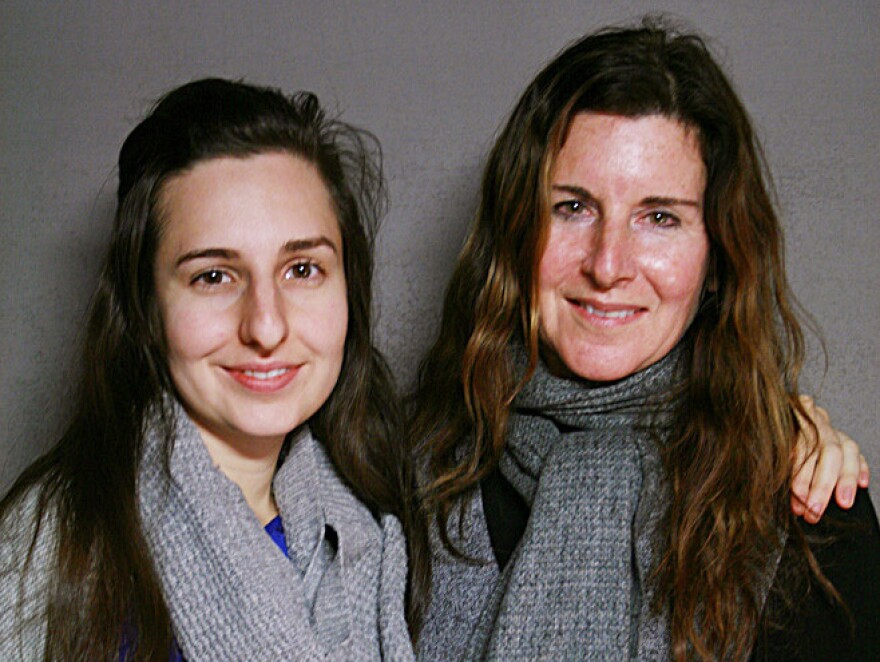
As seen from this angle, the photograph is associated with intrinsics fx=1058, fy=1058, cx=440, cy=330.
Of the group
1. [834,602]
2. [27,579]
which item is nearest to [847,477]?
[834,602]

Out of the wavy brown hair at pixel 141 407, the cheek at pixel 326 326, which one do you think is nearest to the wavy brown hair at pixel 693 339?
the wavy brown hair at pixel 141 407

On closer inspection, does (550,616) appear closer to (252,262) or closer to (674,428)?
(674,428)

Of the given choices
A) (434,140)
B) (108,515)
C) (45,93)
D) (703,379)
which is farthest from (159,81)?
(703,379)

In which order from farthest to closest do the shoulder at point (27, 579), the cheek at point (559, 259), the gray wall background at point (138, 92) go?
the gray wall background at point (138, 92), the cheek at point (559, 259), the shoulder at point (27, 579)

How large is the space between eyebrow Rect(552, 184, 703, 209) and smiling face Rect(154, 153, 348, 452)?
387 mm

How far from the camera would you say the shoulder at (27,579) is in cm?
147

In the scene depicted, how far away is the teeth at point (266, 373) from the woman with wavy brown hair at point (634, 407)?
359 mm

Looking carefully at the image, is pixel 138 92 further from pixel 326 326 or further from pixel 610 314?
pixel 610 314

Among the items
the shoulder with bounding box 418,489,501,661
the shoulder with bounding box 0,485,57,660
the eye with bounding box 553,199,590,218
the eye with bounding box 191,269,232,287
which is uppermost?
the eye with bounding box 553,199,590,218

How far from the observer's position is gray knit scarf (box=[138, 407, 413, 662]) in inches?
60.5

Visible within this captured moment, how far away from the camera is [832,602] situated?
4.98 feet

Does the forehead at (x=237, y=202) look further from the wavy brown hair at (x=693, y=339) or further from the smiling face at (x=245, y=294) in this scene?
the wavy brown hair at (x=693, y=339)

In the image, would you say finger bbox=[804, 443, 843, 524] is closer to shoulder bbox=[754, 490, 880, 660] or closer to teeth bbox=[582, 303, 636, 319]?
shoulder bbox=[754, 490, 880, 660]

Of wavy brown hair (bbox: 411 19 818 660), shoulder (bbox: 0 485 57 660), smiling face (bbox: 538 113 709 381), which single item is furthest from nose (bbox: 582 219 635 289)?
shoulder (bbox: 0 485 57 660)
